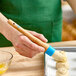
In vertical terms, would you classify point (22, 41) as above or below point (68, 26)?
above

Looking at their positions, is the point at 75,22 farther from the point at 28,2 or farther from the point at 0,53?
the point at 0,53

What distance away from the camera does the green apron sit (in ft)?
4.45

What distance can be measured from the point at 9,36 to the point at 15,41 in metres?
0.08

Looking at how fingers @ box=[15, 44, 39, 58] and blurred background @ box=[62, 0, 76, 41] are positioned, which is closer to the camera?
fingers @ box=[15, 44, 39, 58]

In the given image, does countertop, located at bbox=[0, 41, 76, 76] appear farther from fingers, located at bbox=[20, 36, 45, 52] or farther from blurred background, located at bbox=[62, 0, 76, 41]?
blurred background, located at bbox=[62, 0, 76, 41]

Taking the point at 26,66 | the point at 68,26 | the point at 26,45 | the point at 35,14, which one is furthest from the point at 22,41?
the point at 68,26

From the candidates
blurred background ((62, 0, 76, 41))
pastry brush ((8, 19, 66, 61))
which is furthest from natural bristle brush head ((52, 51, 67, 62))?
blurred background ((62, 0, 76, 41))

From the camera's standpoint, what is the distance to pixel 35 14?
1.38m

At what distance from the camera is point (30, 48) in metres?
0.92

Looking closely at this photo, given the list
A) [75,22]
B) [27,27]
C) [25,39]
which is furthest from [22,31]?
[75,22]

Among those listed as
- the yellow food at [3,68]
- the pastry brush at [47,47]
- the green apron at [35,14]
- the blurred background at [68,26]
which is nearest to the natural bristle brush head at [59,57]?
the pastry brush at [47,47]

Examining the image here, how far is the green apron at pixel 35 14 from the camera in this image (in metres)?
1.36

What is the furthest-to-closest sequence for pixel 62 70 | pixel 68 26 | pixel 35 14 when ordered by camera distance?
pixel 68 26, pixel 35 14, pixel 62 70

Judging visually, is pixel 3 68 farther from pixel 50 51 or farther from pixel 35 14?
pixel 35 14
